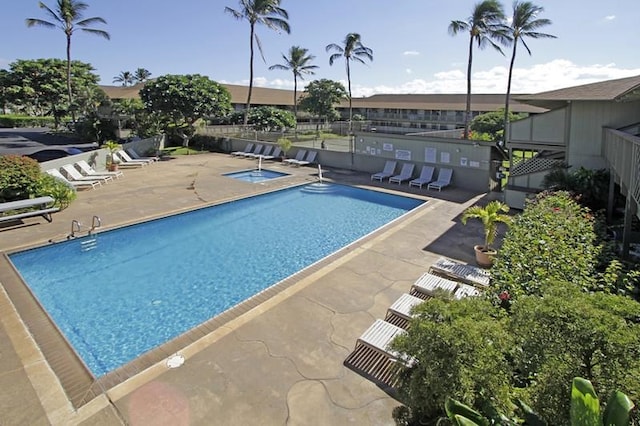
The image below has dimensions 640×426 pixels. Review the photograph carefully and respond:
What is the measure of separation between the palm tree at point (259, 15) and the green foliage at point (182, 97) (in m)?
5.26

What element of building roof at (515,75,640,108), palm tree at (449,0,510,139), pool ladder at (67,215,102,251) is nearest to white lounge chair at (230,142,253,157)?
pool ladder at (67,215,102,251)

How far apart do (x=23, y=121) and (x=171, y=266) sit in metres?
55.8

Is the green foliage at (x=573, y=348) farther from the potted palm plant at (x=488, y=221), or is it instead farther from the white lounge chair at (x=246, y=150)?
the white lounge chair at (x=246, y=150)

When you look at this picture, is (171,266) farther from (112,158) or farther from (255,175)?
(112,158)

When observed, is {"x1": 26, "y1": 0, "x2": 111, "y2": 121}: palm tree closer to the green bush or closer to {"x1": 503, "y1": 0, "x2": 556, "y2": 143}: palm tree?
the green bush

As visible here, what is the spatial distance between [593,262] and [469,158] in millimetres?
11481

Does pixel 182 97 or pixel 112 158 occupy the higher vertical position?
pixel 182 97

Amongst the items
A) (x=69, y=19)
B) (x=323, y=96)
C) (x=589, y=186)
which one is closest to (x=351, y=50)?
(x=323, y=96)

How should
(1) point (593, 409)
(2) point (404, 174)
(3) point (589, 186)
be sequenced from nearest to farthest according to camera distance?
1. (1) point (593, 409)
2. (3) point (589, 186)
3. (2) point (404, 174)

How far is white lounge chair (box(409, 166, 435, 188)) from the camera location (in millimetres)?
16688

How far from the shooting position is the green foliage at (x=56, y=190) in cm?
1238

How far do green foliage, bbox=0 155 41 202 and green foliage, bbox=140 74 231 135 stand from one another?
12.7m

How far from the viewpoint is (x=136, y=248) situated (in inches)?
407

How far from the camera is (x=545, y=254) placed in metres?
5.30
